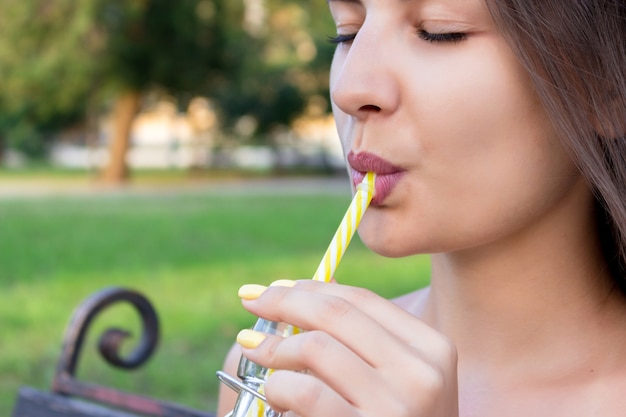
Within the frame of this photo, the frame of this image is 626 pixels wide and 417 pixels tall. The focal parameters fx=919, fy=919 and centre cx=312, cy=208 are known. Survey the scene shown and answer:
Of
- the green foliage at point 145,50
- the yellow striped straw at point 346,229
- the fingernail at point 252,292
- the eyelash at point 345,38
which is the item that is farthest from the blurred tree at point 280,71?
the fingernail at point 252,292

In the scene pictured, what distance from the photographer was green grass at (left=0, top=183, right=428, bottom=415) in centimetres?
472

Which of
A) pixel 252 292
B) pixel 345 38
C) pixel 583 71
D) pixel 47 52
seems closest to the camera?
pixel 252 292

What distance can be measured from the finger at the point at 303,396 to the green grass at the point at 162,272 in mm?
3361

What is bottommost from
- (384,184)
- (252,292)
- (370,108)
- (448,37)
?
(252,292)

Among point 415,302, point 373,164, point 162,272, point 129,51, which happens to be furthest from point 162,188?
point 373,164

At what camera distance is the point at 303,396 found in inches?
35.9

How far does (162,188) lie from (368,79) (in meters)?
18.7

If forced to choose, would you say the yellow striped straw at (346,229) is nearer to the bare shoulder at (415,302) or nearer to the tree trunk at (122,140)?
the bare shoulder at (415,302)

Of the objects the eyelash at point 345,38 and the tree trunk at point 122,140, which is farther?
the tree trunk at point 122,140

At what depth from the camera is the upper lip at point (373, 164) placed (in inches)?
49.2

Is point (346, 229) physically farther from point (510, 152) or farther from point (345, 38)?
point (345, 38)

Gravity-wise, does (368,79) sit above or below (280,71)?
below

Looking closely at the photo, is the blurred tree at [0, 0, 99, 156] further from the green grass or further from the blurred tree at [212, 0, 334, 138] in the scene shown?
the green grass

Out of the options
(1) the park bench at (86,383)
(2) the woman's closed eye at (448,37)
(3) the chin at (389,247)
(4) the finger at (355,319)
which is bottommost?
(1) the park bench at (86,383)
